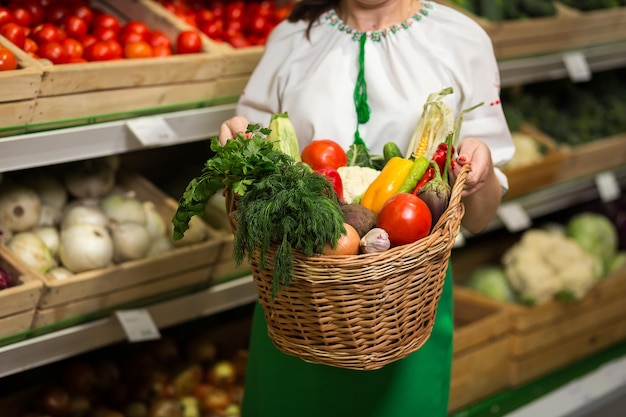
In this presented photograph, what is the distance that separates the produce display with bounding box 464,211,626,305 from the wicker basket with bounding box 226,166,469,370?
1.87m

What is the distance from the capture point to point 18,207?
2611mm

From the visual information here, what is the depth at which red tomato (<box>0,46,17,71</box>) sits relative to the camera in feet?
7.31

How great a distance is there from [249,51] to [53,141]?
723 millimetres

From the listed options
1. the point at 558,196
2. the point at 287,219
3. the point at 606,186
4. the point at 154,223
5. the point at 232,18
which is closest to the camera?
the point at 287,219

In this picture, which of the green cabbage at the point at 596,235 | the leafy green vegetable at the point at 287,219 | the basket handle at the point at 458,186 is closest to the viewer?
the leafy green vegetable at the point at 287,219

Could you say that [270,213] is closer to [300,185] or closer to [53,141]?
[300,185]

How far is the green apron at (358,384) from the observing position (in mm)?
2105

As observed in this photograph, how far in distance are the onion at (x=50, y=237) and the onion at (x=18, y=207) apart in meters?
0.03

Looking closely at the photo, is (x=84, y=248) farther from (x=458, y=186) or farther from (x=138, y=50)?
(x=458, y=186)

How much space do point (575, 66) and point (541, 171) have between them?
48cm

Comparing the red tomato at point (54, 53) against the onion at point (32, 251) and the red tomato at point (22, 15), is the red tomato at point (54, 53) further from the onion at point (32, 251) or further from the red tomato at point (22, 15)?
the onion at point (32, 251)

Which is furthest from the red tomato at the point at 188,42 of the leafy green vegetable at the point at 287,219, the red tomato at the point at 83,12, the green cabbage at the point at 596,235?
the green cabbage at the point at 596,235

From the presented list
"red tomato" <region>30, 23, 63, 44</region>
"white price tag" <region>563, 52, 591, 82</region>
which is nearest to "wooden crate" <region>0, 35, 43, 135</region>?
"red tomato" <region>30, 23, 63, 44</region>

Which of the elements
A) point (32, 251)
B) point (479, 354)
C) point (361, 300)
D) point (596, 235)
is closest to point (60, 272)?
point (32, 251)
